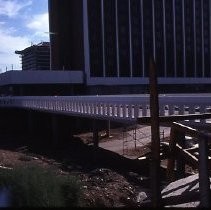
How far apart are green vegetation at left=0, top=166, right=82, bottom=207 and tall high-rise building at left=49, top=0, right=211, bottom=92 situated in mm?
61426

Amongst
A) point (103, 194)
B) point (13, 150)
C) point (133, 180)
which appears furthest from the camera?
point (13, 150)

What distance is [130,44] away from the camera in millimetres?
86375

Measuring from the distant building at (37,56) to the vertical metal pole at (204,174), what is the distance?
11450 centimetres

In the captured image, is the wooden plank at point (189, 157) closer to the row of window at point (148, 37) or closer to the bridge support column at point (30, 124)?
the bridge support column at point (30, 124)

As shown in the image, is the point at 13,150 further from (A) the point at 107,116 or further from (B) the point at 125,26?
(B) the point at 125,26

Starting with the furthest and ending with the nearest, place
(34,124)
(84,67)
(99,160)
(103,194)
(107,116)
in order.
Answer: (84,67)
(34,124)
(99,160)
(107,116)
(103,194)

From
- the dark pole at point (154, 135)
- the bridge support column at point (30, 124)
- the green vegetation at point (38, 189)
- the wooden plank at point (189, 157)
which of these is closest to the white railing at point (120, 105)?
the bridge support column at point (30, 124)

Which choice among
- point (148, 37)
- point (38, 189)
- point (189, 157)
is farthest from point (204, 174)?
point (148, 37)

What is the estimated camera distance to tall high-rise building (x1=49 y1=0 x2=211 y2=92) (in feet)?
265

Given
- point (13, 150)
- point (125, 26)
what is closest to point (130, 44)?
point (125, 26)

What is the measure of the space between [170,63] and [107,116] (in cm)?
6736

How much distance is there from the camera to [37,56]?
406 ft

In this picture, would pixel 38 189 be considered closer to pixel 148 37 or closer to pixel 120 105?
pixel 120 105

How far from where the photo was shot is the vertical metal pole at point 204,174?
8812 mm
